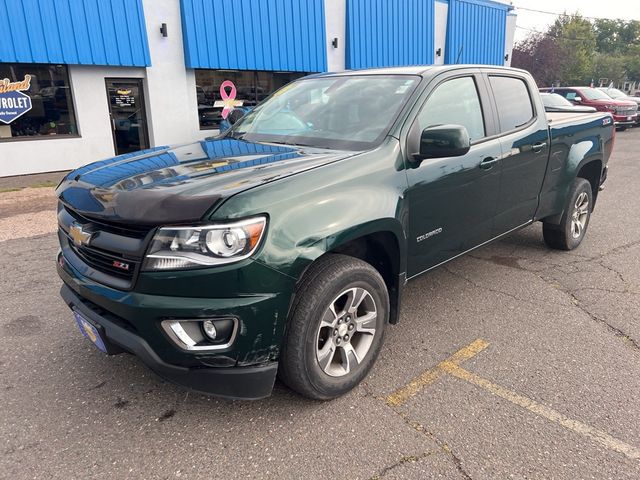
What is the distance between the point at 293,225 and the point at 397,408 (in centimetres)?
120

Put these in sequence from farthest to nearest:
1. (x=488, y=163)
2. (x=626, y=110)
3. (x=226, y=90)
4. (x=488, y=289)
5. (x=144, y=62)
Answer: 1. (x=626, y=110)
2. (x=226, y=90)
3. (x=144, y=62)
4. (x=488, y=289)
5. (x=488, y=163)

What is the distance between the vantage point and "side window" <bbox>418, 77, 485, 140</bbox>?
3221 mm

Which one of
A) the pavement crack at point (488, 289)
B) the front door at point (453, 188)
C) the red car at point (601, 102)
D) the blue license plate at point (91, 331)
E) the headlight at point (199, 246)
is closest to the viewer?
the headlight at point (199, 246)

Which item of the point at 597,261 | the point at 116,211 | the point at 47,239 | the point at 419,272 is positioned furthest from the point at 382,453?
the point at 47,239

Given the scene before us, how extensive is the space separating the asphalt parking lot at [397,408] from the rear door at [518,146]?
2.54 ft

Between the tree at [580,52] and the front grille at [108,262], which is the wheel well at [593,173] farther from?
the tree at [580,52]

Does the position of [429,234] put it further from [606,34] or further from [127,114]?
[606,34]

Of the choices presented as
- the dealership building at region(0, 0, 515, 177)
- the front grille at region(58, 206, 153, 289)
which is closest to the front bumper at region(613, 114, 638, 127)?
→ the dealership building at region(0, 0, 515, 177)

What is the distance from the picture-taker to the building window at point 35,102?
33.6 ft

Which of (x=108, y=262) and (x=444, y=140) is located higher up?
(x=444, y=140)

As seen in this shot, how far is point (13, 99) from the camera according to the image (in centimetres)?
1035

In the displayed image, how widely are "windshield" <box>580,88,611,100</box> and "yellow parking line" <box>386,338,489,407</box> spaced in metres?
18.4

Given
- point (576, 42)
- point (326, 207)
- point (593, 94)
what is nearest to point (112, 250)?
point (326, 207)

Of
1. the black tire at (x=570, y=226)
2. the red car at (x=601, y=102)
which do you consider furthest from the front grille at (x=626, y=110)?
the black tire at (x=570, y=226)
